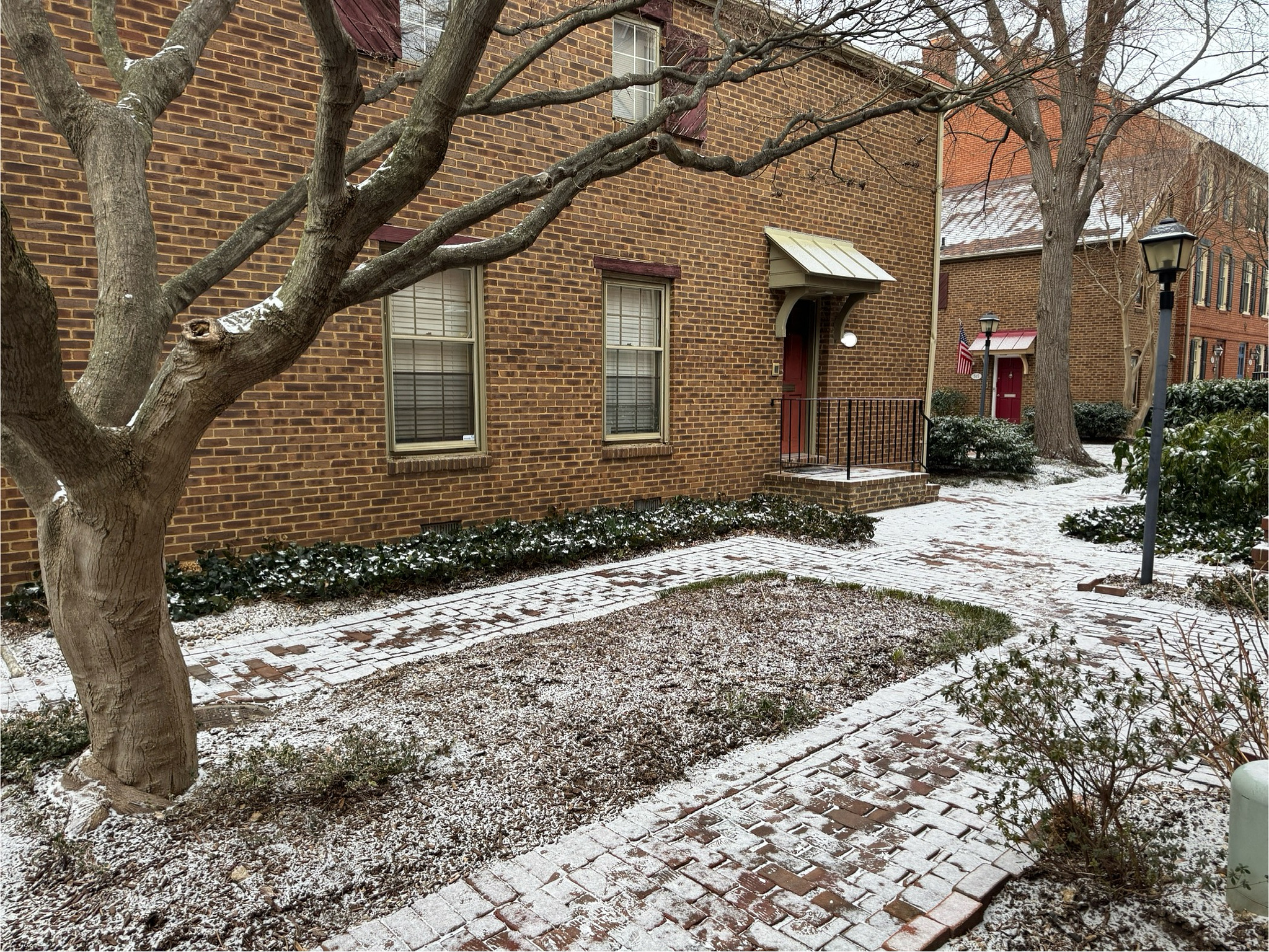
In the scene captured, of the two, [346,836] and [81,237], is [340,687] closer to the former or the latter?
[346,836]

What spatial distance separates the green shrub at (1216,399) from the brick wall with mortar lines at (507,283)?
903 centimetres

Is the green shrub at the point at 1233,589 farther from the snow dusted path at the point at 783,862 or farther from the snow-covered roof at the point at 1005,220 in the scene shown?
the snow-covered roof at the point at 1005,220

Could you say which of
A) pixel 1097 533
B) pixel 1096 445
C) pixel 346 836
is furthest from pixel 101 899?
pixel 1096 445

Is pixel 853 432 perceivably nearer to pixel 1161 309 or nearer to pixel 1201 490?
pixel 1201 490

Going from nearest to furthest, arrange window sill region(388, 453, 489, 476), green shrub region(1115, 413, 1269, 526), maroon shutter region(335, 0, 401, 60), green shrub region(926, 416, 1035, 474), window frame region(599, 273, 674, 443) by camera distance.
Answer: maroon shutter region(335, 0, 401, 60)
window sill region(388, 453, 489, 476)
green shrub region(1115, 413, 1269, 526)
window frame region(599, 273, 674, 443)
green shrub region(926, 416, 1035, 474)

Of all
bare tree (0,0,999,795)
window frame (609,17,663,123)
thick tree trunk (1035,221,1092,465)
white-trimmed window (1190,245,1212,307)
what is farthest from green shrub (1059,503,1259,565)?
white-trimmed window (1190,245,1212,307)

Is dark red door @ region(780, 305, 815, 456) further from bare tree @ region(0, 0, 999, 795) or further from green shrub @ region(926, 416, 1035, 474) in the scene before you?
bare tree @ region(0, 0, 999, 795)

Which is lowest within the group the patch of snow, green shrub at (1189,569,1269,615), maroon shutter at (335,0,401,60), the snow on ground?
the snow on ground

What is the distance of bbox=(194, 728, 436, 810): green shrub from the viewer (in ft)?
10.7

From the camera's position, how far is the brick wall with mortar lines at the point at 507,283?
6.13 meters

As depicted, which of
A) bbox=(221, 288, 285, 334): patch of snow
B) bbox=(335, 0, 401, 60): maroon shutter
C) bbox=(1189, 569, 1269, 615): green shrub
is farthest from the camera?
bbox=(335, 0, 401, 60): maroon shutter

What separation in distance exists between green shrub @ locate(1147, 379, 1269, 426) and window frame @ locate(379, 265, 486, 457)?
15848 millimetres

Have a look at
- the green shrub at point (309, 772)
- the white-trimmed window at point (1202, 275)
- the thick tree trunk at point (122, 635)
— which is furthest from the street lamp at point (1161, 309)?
the white-trimmed window at point (1202, 275)

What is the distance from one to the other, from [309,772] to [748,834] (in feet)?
6.01
